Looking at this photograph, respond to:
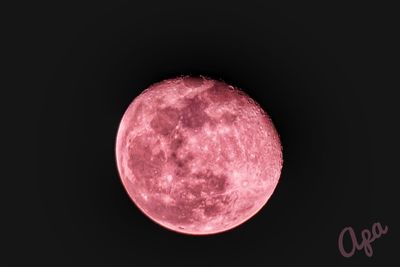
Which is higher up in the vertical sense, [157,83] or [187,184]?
[157,83]

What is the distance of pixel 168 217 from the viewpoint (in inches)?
213

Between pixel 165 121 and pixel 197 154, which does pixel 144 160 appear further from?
pixel 197 154

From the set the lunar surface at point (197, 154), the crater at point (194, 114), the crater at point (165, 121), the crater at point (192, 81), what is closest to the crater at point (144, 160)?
the lunar surface at point (197, 154)

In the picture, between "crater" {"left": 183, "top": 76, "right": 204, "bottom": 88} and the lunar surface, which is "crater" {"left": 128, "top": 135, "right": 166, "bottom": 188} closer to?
the lunar surface

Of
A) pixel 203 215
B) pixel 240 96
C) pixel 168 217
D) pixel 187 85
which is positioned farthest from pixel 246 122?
pixel 168 217

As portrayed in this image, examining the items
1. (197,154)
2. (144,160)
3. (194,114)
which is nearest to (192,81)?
(194,114)

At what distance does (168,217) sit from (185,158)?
44.2 inches

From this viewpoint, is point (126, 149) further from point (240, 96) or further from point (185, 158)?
point (240, 96)

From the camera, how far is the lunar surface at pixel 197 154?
4922 millimetres

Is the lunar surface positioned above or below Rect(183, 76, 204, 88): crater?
below

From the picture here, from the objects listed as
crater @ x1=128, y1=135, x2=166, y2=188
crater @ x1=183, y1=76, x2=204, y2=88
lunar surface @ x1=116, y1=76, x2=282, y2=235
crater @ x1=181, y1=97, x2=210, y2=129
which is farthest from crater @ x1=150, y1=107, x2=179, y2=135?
crater @ x1=183, y1=76, x2=204, y2=88

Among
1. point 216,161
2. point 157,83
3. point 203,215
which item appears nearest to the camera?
point 216,161

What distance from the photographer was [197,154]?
16.1 ft

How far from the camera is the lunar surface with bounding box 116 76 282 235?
16.1 feet
